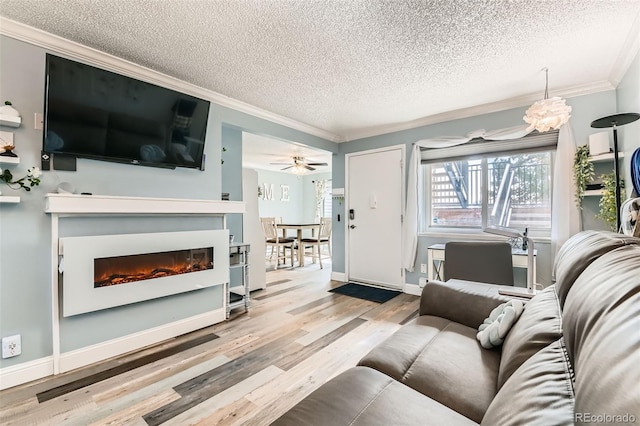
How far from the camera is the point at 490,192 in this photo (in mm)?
3473

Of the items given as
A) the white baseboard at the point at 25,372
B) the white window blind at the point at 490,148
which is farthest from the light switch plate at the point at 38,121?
the white window blind at the point at 490,148

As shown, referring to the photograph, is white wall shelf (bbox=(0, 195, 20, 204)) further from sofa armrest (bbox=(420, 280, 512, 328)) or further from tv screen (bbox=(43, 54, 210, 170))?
sofa armrest (bbox=(420, 280, 512, 328))

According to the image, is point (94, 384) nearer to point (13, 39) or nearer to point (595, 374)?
point (13, 39)

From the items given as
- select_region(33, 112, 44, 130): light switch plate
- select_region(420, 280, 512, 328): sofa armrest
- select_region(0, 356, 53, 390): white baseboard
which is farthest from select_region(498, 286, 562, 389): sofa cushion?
select_region(33, 112, 44, 130): light switch plate

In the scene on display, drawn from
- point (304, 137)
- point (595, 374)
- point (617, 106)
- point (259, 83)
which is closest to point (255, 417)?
point (595, 374)

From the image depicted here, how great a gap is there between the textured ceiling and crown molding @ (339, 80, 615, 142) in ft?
0.28

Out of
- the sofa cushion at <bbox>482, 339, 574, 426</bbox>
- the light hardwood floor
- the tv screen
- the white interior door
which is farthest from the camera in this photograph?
the white interior door

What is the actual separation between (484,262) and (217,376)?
7.95ft

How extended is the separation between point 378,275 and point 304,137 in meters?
2.32

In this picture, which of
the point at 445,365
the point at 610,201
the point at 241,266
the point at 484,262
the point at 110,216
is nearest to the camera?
the point at 445,365

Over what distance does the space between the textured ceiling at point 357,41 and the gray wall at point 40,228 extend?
1.42 feet

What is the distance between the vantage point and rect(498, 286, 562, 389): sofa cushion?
971 millimetres

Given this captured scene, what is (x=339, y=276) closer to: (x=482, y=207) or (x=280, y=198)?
(x=482, y=207)

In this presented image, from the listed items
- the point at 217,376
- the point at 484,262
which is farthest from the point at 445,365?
the point at 484,262
